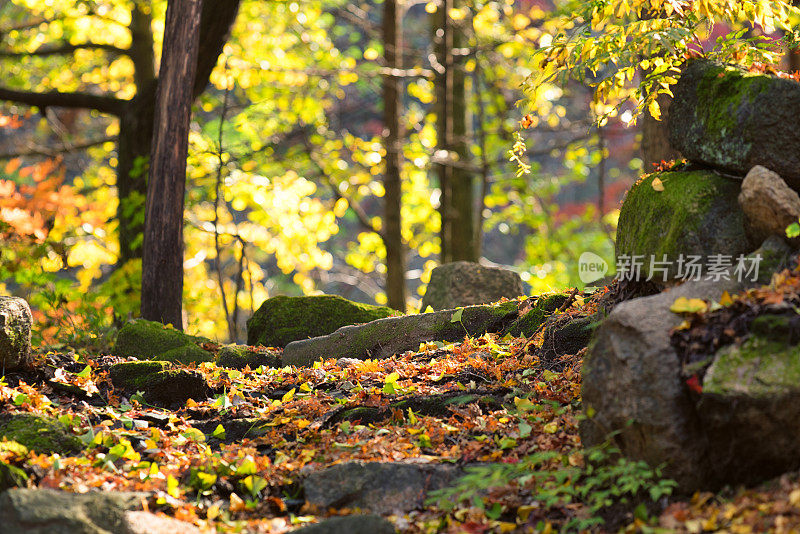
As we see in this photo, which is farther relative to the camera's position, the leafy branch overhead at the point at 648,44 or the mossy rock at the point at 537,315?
the mossy rock at the point at 537,315

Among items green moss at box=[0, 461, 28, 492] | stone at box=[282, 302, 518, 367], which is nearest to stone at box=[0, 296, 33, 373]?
green moss at box=[0, 461, 28, 492]

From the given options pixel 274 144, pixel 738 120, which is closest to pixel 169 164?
pixel 274 144

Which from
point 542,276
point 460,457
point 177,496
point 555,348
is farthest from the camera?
point 542,276

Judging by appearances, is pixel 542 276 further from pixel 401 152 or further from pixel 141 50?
pixel 141 50

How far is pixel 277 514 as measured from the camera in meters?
3.48

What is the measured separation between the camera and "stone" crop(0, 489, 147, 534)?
2.80 m

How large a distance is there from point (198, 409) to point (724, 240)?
354 centimetres

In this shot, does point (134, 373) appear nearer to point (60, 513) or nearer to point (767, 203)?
point (60, 513)

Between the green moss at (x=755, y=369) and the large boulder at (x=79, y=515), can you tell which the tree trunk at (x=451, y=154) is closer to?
the green moss at (x=755, y=369)

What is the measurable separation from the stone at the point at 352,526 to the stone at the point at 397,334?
3.10 meters

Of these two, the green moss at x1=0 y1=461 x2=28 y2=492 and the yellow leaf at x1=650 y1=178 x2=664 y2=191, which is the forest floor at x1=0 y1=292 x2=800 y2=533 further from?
the yellow leaf at x1=650 y1=178 x2=664 y2=191

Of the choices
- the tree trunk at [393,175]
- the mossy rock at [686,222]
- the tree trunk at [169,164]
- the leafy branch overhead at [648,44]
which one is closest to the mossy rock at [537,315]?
the mossy rock at [686,222]

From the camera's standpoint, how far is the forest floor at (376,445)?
123 inches

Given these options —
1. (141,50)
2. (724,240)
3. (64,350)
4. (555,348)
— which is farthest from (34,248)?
(724,240)
